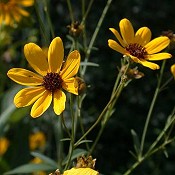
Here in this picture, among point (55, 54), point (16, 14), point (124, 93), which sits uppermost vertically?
point (16, 14)

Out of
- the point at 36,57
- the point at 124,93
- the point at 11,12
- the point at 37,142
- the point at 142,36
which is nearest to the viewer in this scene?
the point at 36,57

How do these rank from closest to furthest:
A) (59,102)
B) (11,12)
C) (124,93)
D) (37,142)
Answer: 1. (59,102)
2. (11,12)
3. (37,142)
4. (124,93)

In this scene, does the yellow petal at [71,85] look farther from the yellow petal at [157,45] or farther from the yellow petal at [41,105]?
the yellow petal at [157,45]

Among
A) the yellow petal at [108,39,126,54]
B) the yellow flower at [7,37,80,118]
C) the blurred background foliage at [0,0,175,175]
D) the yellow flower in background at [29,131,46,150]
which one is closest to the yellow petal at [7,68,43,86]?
the yellow flower at [7,37,80,118]

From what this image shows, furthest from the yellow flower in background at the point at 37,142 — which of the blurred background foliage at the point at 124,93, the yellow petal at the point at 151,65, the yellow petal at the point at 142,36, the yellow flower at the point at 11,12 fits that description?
the yellow petal at the point at 151,65

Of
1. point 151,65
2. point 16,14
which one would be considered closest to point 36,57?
point 151,65

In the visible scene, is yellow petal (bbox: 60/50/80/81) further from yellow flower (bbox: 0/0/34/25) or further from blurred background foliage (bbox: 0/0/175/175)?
blurred background foliage (bbox: 0/0/175/175)

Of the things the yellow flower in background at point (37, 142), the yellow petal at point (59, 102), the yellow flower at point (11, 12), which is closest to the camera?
the yellow petal at point (59, 102)

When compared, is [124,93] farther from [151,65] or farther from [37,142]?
[151,65]
